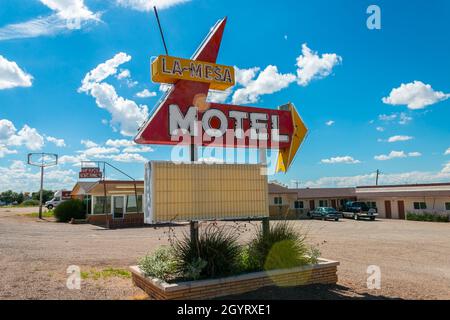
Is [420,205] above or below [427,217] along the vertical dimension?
above

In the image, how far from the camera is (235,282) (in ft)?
26.6

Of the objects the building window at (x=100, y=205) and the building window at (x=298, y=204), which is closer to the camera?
the building window at (x=100, y=205)

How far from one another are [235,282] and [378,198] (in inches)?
1591

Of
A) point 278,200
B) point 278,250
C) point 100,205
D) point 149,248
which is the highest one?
point 278,200

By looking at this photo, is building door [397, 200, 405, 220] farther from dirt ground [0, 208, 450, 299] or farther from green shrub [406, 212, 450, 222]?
dirt ground [0, 208, 450, 299]

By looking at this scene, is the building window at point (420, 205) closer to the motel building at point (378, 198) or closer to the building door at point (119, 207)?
the motel building at point (378, 198)

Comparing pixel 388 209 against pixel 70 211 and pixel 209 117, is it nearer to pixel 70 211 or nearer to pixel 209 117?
pixel 70 211

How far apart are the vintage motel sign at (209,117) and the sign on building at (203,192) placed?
789 mm

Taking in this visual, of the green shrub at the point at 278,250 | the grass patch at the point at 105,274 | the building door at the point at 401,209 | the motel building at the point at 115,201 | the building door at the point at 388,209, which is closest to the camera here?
the green shrub at the point at 278,250

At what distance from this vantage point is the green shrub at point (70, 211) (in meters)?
33.9

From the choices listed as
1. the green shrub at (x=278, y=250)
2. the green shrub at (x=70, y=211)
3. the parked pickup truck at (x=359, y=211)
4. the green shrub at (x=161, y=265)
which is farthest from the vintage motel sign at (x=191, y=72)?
the parked pickup truck at (x=359, y=211)

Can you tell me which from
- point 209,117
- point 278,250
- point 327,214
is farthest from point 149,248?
point 327,214
